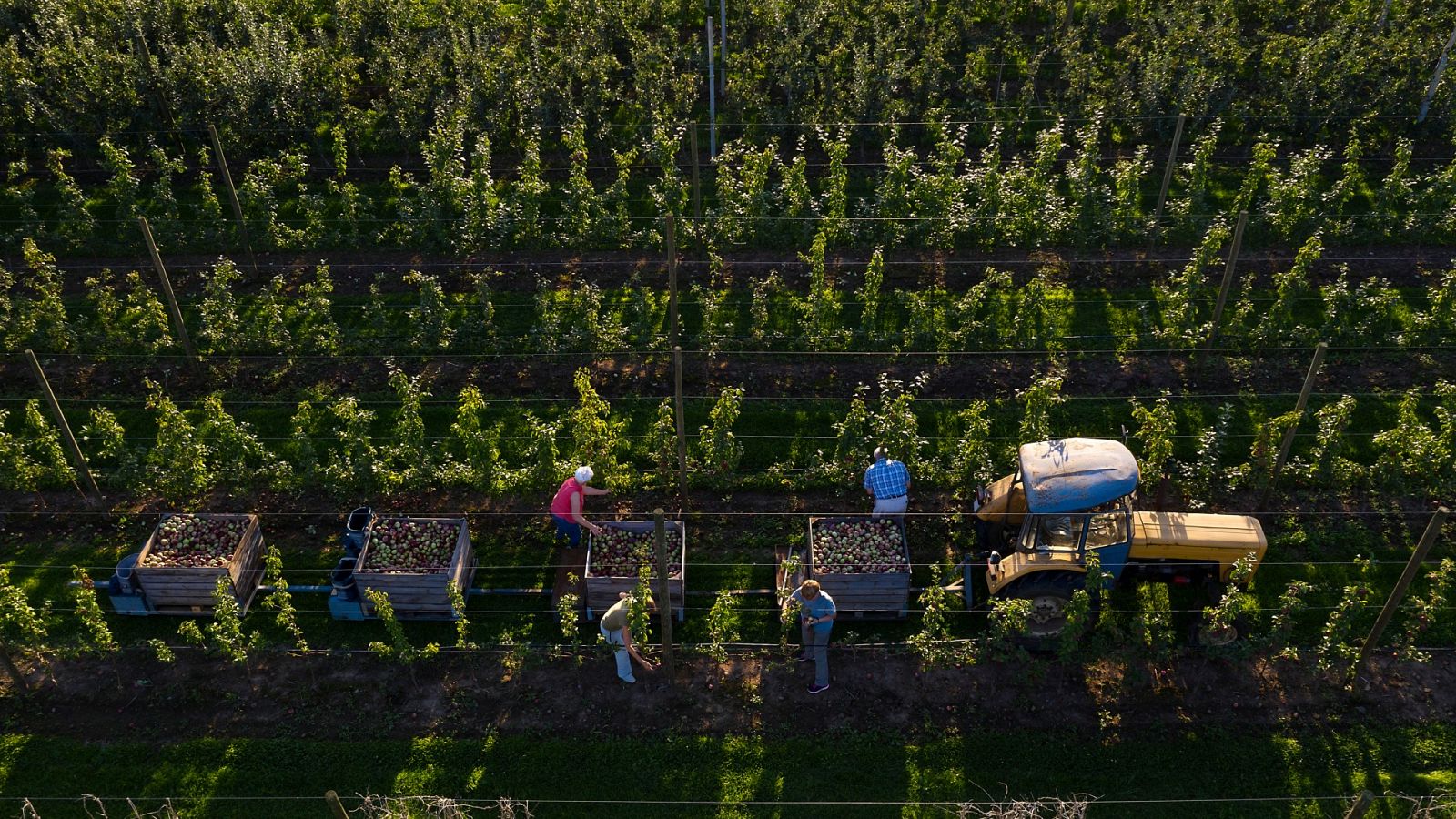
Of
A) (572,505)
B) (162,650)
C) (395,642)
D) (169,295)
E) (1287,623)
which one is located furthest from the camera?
(169,295)

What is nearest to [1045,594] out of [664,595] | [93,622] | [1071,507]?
[1071,507]

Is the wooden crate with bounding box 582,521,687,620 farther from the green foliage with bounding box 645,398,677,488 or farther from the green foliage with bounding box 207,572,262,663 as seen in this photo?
the green foliage with bounding box 207,572,262,663

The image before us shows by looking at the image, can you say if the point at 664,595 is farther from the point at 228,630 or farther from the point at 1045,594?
the point at 228,630

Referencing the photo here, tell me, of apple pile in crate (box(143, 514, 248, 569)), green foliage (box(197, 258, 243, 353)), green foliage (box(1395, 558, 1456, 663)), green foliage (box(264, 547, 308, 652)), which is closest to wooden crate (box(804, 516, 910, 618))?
green foliage (box(1395, 558, 1456, 663))

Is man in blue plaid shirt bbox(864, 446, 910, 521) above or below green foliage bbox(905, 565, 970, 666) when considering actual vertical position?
above

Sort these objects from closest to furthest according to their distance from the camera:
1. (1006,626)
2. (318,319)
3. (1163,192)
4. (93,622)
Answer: (1006,626), (93,622), (318,319), (1163,192)

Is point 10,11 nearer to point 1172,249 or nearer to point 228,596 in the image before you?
point 228,596
